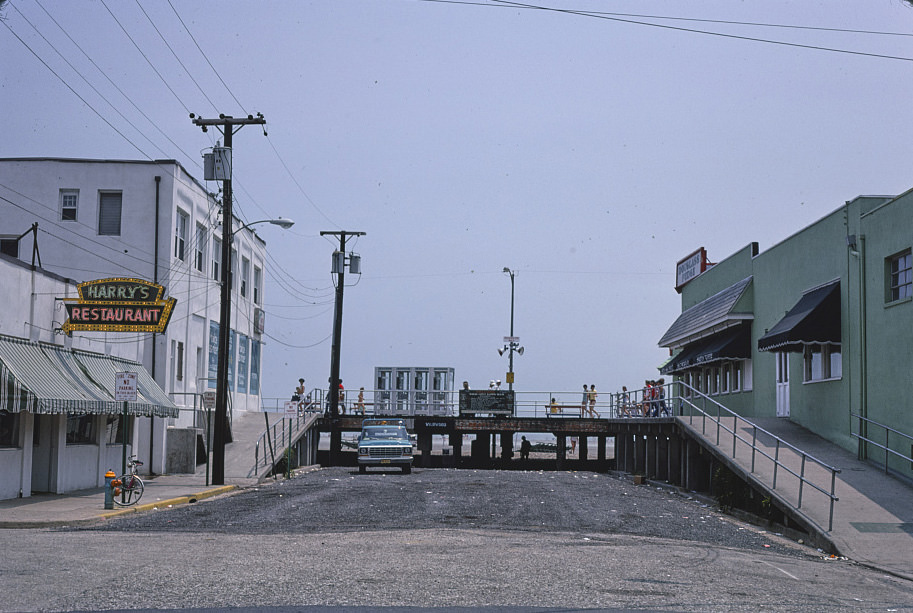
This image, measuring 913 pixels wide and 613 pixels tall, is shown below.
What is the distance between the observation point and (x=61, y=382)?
21.3 metres

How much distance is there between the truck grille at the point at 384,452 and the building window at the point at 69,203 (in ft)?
41.0

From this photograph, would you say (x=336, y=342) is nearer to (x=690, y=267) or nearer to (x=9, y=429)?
(x=690, y=267)

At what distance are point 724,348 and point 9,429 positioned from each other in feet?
69.9

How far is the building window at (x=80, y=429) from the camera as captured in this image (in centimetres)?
2398

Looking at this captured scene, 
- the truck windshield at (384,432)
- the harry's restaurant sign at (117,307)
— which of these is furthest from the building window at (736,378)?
the harry's restaurant sign at (117,307)

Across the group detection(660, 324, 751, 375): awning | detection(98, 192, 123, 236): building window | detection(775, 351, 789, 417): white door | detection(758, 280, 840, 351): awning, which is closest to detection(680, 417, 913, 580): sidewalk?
detection(758, 280, 840, 351): awning

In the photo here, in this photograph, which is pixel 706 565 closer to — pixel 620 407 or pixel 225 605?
pixel 225 605

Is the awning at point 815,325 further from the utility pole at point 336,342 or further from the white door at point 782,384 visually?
the utility pole at point 336,342

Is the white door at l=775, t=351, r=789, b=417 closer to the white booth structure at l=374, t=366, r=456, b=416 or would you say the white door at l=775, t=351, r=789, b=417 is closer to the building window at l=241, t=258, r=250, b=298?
the white booth structure at l=374, t=366, r=456, b=416

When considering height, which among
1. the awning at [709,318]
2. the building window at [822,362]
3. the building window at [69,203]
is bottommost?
the building window at [822,362]

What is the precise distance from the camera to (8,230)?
3250 centimetres

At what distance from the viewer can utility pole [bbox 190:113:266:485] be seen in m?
27.1

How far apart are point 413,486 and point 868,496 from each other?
1201 centimetres

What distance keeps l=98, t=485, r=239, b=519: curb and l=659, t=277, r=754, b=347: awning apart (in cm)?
1666
